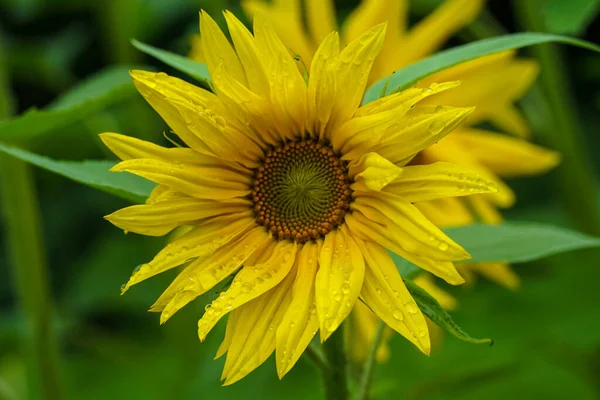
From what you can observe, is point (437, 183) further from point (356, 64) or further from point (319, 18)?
point (319, 18)

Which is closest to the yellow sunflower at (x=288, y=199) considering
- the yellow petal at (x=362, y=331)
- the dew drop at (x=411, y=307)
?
the dew drop at (x=411, y=307)

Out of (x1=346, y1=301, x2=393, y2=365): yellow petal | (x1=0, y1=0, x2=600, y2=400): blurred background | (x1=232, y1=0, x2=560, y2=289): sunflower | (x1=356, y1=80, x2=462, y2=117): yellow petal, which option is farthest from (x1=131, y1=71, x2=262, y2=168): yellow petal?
(x1=232, y1=0, x2=560, y2=289): sunflower

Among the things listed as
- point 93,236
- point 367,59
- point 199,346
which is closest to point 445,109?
point 367,59

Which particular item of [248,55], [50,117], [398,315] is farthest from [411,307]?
[50,117]

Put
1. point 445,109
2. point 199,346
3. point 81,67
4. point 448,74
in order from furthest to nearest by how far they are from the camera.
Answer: point 81,67 → point 199,346 → point 448,74 → point 445,109

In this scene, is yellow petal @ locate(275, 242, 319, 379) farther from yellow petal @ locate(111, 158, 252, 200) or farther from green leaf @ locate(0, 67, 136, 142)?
green leaf @ locate(0, 67, 136, 142)

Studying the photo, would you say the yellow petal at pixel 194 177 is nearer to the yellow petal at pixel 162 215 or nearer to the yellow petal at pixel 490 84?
the yellow petal at pixel 162 215

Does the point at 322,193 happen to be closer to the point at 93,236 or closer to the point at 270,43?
the point at 270,43

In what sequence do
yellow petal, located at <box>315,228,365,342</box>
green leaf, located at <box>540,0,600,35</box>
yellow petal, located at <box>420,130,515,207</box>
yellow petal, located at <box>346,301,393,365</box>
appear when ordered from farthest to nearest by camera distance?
yellow petal, located at <box>420,130,515,207</box> → yellow petal, located at <box>346,301,393,365</box> → green leaf, located at <box>540,0,600,35</box> → yellow petal, located at <box>315,228,365,342</box>
